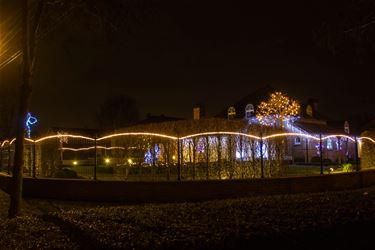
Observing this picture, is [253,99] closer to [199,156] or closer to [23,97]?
[199,156]

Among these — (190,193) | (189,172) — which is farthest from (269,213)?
(189,172)

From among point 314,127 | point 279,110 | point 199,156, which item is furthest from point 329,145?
point 199,156

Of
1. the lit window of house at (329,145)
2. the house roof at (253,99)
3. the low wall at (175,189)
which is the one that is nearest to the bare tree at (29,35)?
the low wall at (175,189)

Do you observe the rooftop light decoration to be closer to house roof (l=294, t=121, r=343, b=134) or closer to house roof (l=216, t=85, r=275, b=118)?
house roof (l=294, t=121, r=343, b=134)

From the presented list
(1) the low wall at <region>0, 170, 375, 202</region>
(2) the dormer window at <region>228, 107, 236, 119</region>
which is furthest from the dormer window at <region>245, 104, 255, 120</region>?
(1) the low wall at <region>0, 170, 375, 202</region>

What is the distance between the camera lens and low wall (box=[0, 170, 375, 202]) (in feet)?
50.5

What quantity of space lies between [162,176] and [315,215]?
10.8 m

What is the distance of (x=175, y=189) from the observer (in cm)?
1553

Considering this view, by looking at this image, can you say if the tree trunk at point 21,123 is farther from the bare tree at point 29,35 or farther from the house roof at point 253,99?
the house roof at point 253,99

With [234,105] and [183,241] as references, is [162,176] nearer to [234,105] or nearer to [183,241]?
[183,241]

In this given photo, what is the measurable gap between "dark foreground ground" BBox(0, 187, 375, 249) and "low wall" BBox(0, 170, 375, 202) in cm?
522

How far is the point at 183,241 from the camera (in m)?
6.74

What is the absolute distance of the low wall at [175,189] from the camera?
15406 millimetres

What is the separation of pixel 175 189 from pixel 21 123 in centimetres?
619
